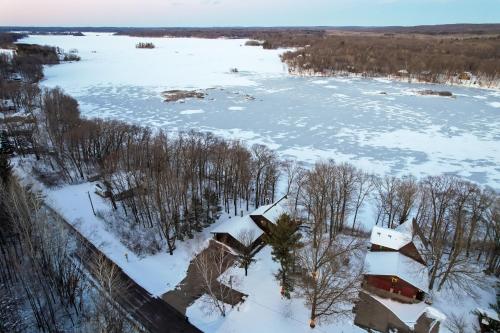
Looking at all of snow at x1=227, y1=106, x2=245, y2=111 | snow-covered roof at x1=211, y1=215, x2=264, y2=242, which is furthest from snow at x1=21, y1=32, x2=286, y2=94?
snow-covered roof at x1=211, y1=215, x2=264, y2=242

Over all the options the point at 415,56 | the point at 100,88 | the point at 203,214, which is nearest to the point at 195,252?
Result: the point at 203,214

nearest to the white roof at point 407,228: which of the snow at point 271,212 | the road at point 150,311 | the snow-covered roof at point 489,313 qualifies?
the snow-covered roof at point 489,313

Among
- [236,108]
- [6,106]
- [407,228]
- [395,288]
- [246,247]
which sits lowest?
[395,288]

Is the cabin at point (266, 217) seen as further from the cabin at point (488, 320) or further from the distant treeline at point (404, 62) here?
the distant treeline at point (404, 62)

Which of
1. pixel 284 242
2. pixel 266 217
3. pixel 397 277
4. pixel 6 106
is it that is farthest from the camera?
pixel 6 106

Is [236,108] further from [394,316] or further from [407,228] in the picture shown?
[394,316]

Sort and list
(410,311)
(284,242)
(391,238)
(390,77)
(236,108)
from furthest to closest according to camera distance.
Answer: (390,77) → (236,108) → (391,238) → (410,311) → (284,242)

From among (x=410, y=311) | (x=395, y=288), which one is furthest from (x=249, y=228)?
(x=410, y=311)

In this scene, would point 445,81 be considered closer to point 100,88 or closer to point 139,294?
point 100,88
